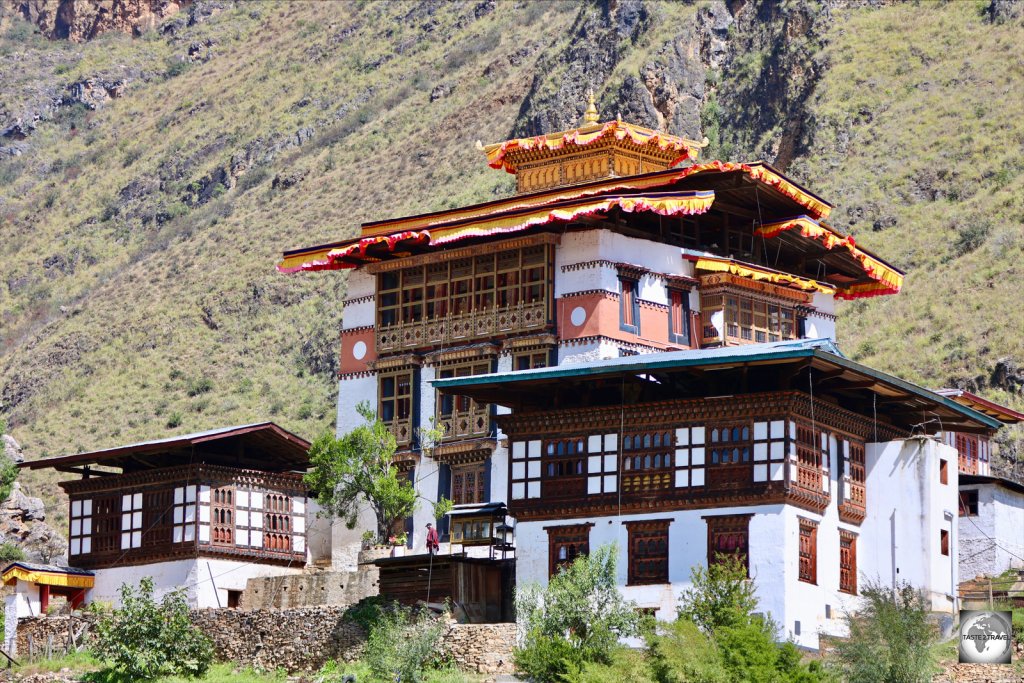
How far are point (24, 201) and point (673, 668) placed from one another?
413 ft

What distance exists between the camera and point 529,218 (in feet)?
218

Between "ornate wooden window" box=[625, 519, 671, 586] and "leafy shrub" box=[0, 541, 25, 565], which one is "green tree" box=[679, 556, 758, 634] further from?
"leafy shrub" box=[0, 541, 25, 565]

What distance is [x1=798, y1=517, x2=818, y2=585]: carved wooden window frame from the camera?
188 ft

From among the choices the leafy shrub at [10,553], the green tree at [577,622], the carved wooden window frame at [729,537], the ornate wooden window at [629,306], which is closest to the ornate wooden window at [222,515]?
the leafy shrub at [10,553]

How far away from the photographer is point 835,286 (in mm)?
75500

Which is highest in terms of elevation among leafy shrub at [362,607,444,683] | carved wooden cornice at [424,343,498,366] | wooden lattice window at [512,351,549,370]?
carved wooden cornice at [424,343,498,366]

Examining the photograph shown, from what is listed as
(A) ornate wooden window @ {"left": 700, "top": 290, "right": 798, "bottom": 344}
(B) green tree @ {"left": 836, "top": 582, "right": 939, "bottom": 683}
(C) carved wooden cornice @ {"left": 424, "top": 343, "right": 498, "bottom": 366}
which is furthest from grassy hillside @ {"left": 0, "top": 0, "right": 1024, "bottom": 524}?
(B) green tree @ {"left": 836, "top": 582, "right": 939, "bottom": 683}

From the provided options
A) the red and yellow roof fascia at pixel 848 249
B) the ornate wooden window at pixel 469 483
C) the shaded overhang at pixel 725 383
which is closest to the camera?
the shaded overhang at pixel 725 383

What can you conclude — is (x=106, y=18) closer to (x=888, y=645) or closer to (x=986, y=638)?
(x=986, y=638)

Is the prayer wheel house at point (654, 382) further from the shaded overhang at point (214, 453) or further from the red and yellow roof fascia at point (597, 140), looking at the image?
the shaded overhang at point (214, 453)

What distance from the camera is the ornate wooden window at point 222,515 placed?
224 feet

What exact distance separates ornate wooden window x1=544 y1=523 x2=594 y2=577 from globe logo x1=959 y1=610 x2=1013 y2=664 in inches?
422

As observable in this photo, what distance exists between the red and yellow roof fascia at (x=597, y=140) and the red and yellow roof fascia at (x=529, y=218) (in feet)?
19.3

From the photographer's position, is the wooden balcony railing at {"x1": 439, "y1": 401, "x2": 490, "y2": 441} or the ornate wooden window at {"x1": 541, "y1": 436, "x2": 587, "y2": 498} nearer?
the ornate wooden window at {"x1": 541, "y1": 436, "x2": 587, "y2": 498}
